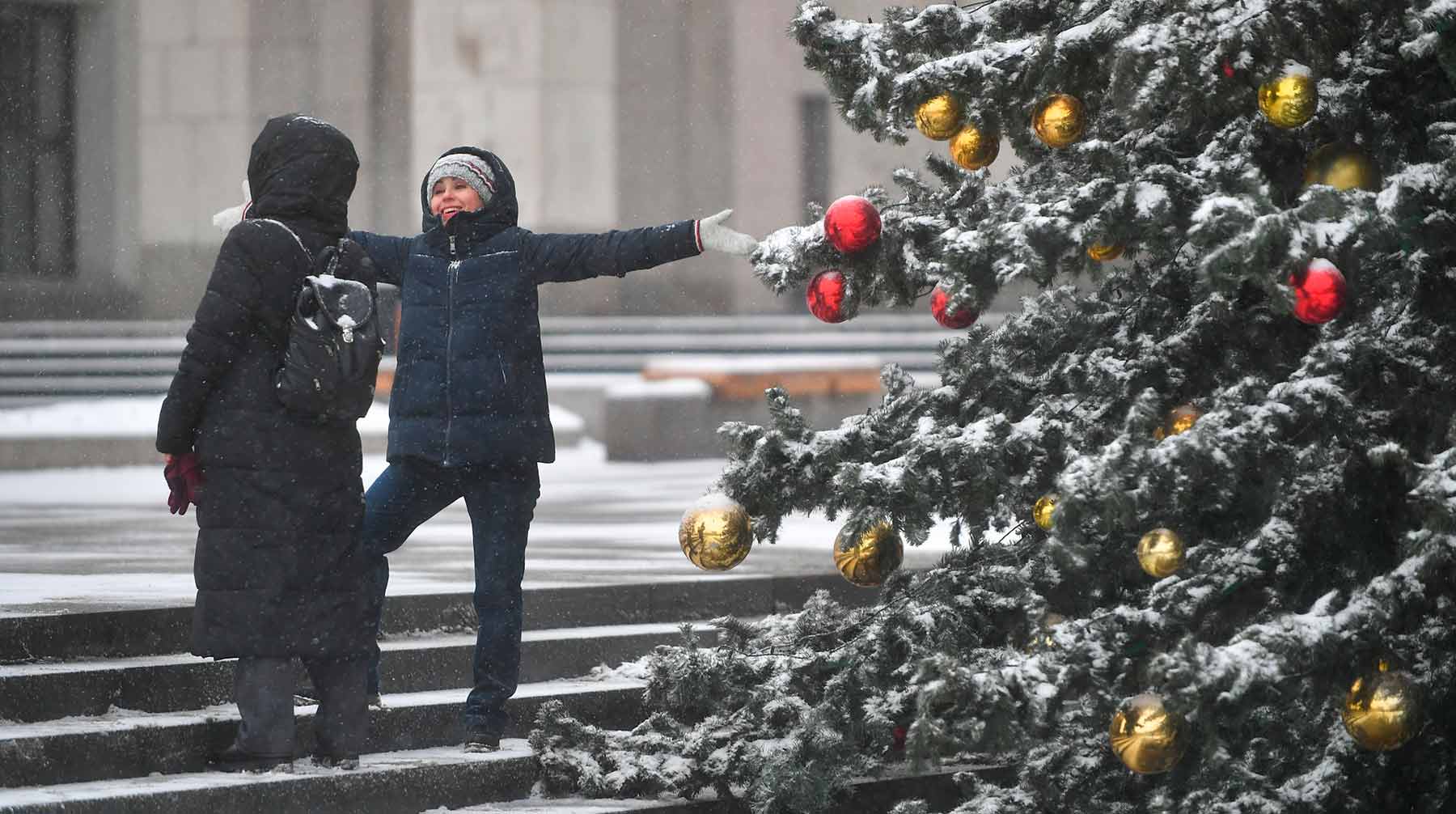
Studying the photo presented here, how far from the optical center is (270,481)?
4.78 metres

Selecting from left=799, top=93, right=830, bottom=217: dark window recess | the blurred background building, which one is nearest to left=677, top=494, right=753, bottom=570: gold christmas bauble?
the blurred background building

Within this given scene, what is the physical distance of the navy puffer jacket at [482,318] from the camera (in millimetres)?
5254

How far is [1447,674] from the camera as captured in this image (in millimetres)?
4215

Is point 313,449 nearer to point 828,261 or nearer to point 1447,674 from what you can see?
point 828,261

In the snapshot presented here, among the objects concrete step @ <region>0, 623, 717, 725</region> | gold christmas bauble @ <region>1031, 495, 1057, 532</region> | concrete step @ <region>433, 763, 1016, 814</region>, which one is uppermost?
gold christmas bauble @ <region>1031, 495, 1057, 532</region>

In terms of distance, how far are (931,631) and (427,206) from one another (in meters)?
1.87

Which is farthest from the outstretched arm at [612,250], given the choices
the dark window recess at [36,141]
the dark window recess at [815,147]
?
the dark window recess at [815,147]

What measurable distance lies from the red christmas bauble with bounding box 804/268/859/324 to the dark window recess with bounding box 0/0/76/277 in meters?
14.2

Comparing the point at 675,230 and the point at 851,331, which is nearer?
the point at 675,230

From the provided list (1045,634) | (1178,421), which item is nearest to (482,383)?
(1045,634)

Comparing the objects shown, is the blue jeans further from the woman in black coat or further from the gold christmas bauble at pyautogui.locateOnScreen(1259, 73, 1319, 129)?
the gold christmas bauble at pyautogui.locateOnScreen(1259, 73, 1319, 129)

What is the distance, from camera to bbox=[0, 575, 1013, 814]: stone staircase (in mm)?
4773

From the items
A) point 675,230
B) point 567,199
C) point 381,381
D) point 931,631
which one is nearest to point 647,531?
point 675,230

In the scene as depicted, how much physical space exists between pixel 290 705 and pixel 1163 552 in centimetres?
221
